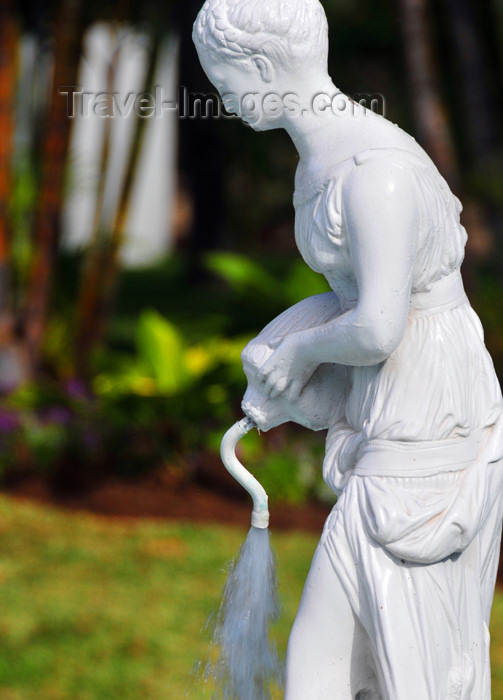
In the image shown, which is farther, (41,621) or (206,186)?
(206,186)

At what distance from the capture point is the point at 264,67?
2.12m

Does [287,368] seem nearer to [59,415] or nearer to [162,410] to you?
[162,410]

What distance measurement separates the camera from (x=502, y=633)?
4773mm

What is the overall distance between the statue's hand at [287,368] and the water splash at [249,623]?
331mm

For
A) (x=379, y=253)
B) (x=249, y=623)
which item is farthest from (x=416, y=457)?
(x=249, y=623)

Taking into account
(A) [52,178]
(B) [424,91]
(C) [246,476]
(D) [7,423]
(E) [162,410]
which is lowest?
(D) [7,423]

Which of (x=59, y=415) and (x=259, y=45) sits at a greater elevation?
(x=259, y=45)

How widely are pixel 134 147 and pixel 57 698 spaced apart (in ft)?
15.4

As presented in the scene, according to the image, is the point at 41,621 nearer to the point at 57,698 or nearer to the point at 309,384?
the point at 57,698

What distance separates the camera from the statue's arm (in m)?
1.99

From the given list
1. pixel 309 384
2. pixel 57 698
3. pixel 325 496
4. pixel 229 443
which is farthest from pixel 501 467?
pixel 325 496

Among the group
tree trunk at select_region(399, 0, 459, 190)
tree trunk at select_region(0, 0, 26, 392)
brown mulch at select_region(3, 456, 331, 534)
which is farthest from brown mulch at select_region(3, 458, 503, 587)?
tree trunk at select_region(399, 0, 459, 190)

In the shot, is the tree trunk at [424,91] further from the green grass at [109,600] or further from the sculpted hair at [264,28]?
the sculpted hair at [264,28]

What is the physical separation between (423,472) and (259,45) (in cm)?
98
